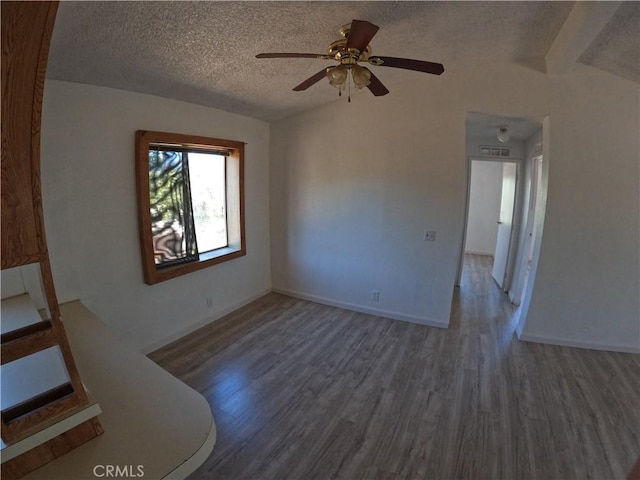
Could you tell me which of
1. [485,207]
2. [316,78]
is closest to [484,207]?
[485,207]

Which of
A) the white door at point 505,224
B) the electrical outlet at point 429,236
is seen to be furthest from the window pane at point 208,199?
the white door at point 505,224

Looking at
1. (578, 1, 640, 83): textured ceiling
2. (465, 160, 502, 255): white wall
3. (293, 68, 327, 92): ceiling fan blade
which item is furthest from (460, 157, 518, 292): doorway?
(293, 68, 327, 92): ceiling fan blade

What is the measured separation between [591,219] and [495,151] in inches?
69.2

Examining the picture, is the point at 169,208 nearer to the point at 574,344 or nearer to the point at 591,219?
the point at 591,219

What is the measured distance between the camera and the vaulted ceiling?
159 cm

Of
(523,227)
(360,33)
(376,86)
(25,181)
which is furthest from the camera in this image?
(523,227)

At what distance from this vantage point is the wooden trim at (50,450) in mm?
889

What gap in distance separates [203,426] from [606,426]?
2.61m

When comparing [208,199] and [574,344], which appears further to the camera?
[208,199]

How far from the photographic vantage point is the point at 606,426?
80.1 inches

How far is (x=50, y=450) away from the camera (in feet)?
3.12

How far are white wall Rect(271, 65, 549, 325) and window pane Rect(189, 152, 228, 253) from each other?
0.77 meters

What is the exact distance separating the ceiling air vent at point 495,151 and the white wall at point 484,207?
2.67 m

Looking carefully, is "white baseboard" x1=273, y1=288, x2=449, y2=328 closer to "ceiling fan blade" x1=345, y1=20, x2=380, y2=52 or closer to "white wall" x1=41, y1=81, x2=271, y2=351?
"white wall" x1=41, y1=81, x2=271, y2=351
